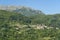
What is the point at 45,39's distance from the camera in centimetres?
12619

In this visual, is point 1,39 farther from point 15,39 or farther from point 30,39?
point 30,39

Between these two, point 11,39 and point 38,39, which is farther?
point 38,39

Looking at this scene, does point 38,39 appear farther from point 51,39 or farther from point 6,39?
point 6,39

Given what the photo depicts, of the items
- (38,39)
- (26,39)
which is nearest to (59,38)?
(38,39)

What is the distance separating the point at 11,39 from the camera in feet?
398

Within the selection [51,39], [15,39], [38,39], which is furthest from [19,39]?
[51,39]

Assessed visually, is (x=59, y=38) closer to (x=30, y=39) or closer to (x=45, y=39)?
(x=45, y=39)

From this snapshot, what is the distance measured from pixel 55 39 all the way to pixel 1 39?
34.7 metres

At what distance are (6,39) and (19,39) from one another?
9445 millimetres

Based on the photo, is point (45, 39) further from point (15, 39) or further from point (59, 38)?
point (15, 39)

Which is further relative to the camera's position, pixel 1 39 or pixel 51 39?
pixel 51 39

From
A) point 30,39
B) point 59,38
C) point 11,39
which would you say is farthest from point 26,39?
point 59,38

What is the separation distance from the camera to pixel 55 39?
126 metres

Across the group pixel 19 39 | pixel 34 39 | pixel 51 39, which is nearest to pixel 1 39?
pixel 19 39
